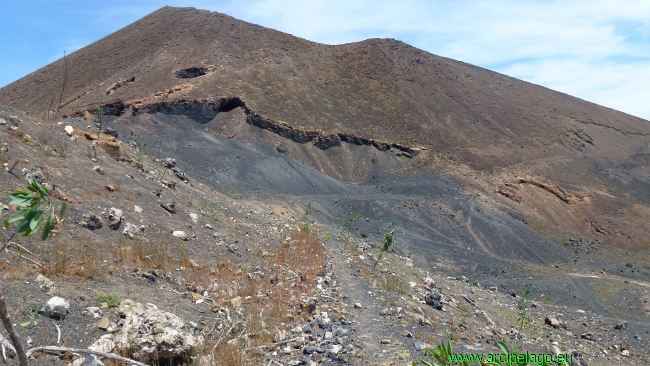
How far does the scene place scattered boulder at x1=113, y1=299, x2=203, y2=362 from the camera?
166 inches

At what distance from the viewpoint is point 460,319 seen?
27.5 feet

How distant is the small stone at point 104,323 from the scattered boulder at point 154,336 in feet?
0.35

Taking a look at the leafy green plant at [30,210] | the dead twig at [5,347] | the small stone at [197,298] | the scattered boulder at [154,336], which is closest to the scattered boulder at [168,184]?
the small stone at [197,298]

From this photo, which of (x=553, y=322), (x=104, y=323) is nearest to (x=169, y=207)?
(x=104, y=323)

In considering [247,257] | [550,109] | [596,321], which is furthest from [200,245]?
[550,109]

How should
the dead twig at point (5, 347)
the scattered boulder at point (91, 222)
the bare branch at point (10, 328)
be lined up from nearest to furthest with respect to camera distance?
the bare branch at point (10, 328), the dead twig at point (5, 347), the scattered boulder at point (91, 222)

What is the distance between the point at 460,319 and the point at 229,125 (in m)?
23.7

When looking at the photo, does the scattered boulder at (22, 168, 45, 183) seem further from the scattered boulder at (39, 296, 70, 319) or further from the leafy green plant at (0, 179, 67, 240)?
the leafy green plant at (0, 179, 67, 240)

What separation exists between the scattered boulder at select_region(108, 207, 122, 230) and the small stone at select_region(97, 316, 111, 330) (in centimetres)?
337

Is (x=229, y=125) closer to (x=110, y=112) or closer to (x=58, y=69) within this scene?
(x=110, y=112)

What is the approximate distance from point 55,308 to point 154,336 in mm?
1037

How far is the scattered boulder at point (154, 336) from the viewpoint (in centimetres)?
421

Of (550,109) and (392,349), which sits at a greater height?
(550,109)

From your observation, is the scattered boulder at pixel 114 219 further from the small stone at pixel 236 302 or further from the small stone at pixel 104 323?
the small stone at pixel 104 323
